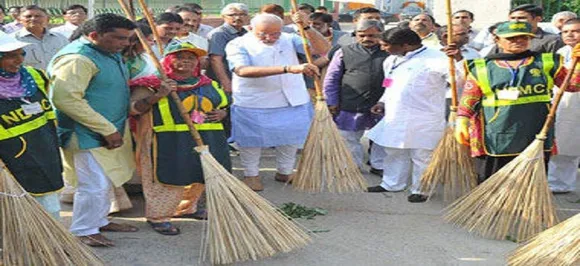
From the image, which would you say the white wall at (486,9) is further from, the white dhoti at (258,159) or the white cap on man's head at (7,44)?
the white cap on man's head at (7,44)

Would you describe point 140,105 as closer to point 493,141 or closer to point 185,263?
point 185,263

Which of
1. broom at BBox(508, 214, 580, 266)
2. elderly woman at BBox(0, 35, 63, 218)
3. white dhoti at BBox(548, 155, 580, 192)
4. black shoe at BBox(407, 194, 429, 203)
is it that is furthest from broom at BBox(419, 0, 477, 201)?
elderly woman at BBox(0, 35, 63, 218)

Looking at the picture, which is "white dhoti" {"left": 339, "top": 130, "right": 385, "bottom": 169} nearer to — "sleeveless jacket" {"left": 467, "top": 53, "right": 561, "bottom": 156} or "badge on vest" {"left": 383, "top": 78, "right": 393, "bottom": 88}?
"badge on vest" {"left": 383, "top": 78, "right": 393, "bottom": 88}

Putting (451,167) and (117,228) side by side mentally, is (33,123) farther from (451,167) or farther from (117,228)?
(451,167)

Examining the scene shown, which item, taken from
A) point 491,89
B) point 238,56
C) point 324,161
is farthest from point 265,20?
point 491,89

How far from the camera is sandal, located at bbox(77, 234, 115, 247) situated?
4.43 metres

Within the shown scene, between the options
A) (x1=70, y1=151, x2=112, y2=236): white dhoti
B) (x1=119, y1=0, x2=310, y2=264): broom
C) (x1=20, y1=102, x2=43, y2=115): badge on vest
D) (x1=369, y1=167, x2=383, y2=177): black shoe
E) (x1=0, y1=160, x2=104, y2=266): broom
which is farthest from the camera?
(x1=369, y1=167, x2=383, y2=177): black shoe

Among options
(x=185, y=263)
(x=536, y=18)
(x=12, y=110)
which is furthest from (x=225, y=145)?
(x=536, y=18)

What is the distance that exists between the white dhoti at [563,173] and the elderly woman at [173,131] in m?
2.90

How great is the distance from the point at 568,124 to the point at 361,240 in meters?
2.17

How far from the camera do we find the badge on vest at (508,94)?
15.6 feet

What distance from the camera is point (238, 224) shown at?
4109 millimetres

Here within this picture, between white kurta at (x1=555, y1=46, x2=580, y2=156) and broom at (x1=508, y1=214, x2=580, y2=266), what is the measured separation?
1.91m

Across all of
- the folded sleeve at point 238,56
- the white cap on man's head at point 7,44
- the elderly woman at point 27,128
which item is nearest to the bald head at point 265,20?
the folded sleeve at point 238,56
